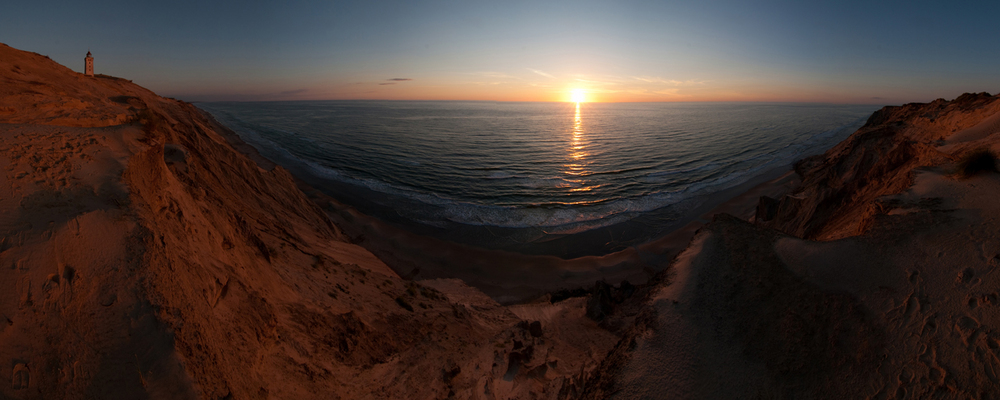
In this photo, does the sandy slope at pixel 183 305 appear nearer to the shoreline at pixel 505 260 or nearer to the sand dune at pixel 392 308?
the sand dune at pixel 392 308

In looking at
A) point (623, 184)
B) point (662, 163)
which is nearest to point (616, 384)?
point (623, 184)

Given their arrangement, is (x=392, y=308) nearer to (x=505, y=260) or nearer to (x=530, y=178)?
(x=505, y=260)

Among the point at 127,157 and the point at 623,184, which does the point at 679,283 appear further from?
the point at 623,184

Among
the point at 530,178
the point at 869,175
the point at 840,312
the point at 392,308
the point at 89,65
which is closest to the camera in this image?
the point at 840,312

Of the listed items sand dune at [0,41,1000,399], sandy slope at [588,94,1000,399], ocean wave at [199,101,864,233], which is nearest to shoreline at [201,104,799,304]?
ocean wave at [199,101,864,233]

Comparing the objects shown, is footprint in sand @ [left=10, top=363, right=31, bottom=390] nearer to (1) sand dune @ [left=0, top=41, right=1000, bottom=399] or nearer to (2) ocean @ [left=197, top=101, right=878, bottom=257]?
(1) sand dune @ [left=0, top=41, right=1000, bottom=399]

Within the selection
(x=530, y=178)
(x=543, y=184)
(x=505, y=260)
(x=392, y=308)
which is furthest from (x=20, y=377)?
(x=530, y=178)

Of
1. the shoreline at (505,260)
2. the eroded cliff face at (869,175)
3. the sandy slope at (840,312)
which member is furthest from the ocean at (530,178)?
the sandy slope at (840,312)
